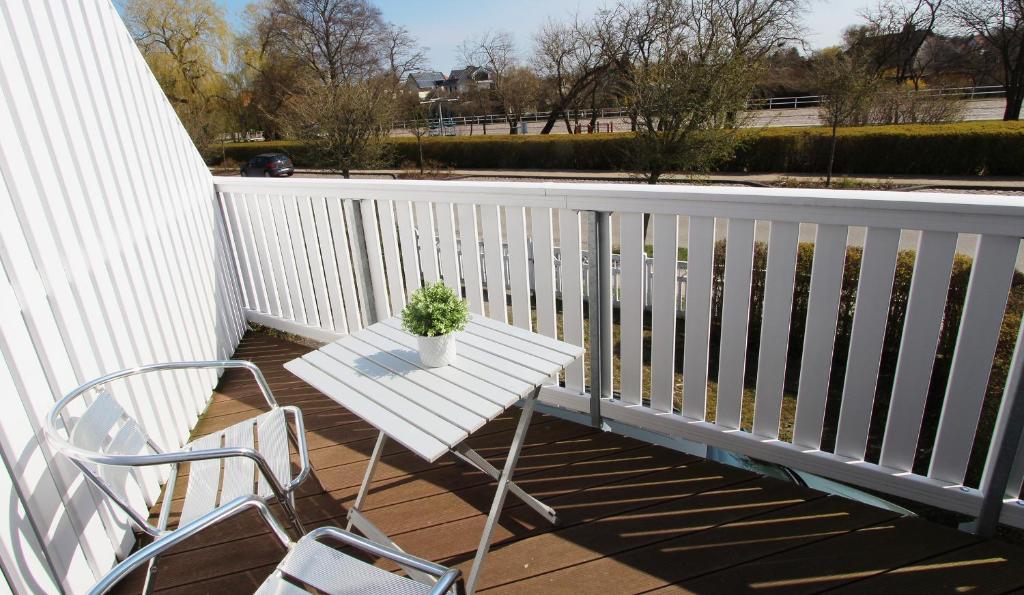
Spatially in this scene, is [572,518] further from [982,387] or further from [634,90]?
[634,90]

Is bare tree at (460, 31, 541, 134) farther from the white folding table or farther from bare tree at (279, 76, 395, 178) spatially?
the white folding table

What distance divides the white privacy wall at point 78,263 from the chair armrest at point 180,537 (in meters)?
0.65

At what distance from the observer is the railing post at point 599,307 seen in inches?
95.7

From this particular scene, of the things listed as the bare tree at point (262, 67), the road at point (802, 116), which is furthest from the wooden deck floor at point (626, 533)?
the bare tree at point (262, 67)

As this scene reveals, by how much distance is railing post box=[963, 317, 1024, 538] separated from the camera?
171 cm

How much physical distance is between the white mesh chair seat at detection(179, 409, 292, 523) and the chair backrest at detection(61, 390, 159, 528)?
162mm

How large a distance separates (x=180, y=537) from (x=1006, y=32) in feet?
99.0

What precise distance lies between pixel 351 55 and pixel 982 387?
4000 cm

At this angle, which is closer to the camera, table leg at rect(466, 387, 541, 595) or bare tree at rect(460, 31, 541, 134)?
table leg at rect(466, 387, 541, 595)

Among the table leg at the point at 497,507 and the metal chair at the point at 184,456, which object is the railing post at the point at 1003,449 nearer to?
the table leg at the point at 497,507

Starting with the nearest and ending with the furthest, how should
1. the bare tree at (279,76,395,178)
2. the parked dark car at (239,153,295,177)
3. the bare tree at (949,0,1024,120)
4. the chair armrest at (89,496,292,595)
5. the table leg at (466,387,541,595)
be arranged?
the chair armrest at (89,496,292,595) → the table leg at (466,387,541,595) → the bare tree at (279,76,395,178) → the bare tree at (949,0,1024,120) → the parked dark car at (239,153,295,177)

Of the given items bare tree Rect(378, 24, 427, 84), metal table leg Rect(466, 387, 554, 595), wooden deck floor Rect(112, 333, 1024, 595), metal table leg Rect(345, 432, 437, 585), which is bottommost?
wooden deck floor Rect(112, 333, 1024, 595)

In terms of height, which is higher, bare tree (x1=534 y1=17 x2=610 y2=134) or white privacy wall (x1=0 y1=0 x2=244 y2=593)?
bare tree (x1=534 y1=17 x2=610 y2=134)

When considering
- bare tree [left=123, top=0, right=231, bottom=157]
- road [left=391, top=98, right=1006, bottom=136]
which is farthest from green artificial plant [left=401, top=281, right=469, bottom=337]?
bare tree [left=123, top=0, right=231, bottom=157]
